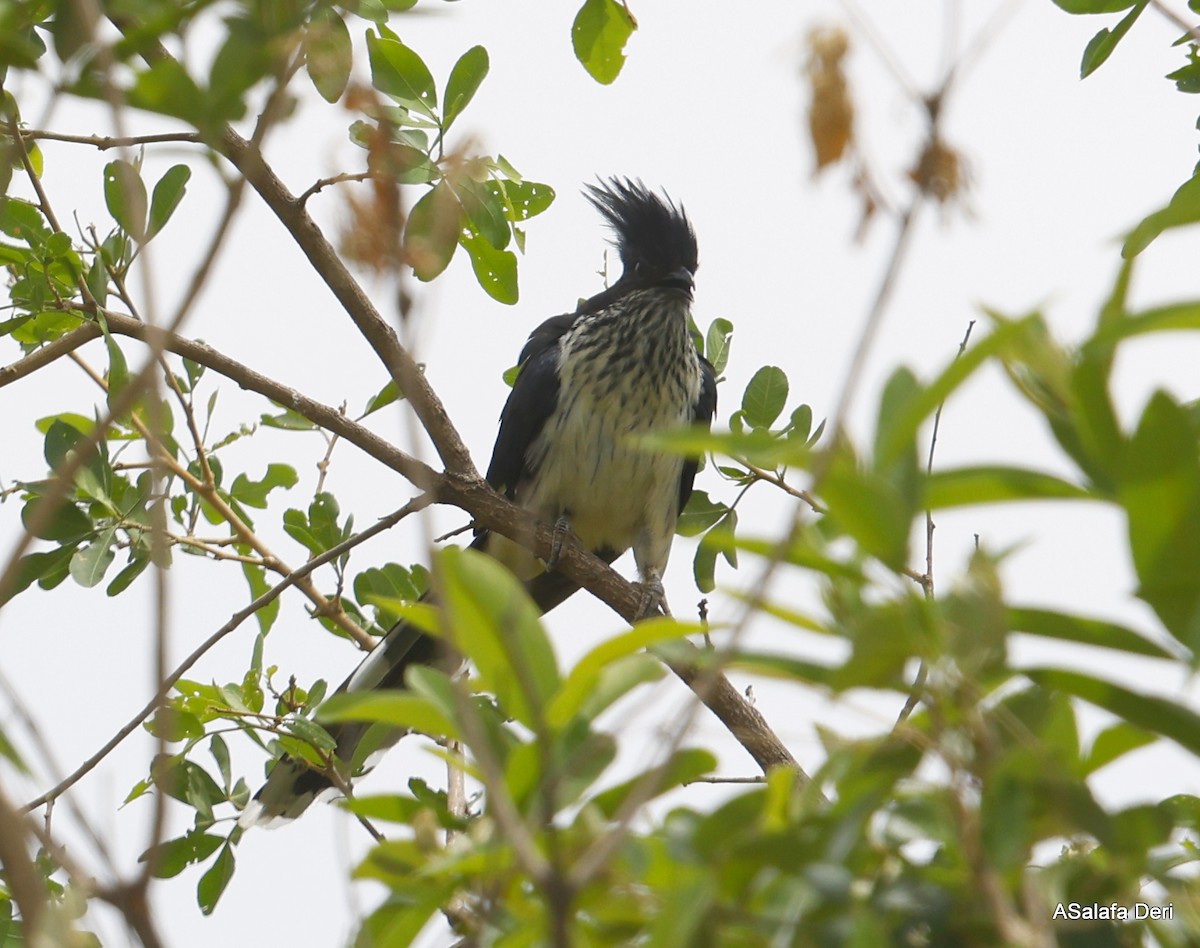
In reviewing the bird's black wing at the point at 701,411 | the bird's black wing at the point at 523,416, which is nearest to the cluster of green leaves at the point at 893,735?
the bird's black wing at the point at 523,416

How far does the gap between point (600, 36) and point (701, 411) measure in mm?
2363

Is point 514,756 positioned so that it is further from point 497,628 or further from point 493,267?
point 493,267

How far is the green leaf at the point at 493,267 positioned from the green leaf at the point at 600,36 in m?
0.56

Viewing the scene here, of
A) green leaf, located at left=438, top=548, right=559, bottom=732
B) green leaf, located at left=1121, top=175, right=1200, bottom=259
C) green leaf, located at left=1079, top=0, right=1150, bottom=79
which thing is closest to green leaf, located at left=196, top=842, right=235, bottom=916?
green leaf, located at left=438, top=548, right=559, bottom=732

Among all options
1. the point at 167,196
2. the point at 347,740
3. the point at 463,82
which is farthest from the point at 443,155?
the point at 347,740

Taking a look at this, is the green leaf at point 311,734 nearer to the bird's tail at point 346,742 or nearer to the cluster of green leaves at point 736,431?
the bird's tail at point 346,742

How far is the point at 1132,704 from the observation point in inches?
52.5

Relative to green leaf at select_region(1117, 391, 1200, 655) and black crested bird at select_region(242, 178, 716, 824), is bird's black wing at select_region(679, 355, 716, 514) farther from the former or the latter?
green leaf at select_region(1117, 391, 1200, 655)

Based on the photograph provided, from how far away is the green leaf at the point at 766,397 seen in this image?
13.9 ft

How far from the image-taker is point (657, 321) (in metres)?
5.62

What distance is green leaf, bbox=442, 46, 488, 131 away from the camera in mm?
3621

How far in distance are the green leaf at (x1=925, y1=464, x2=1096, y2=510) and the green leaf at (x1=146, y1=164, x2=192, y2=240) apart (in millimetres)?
2829

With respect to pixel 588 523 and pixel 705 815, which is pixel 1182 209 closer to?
pixel 705 815

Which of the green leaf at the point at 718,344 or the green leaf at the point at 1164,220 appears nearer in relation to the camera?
the green leaf at the point at 1164,220
